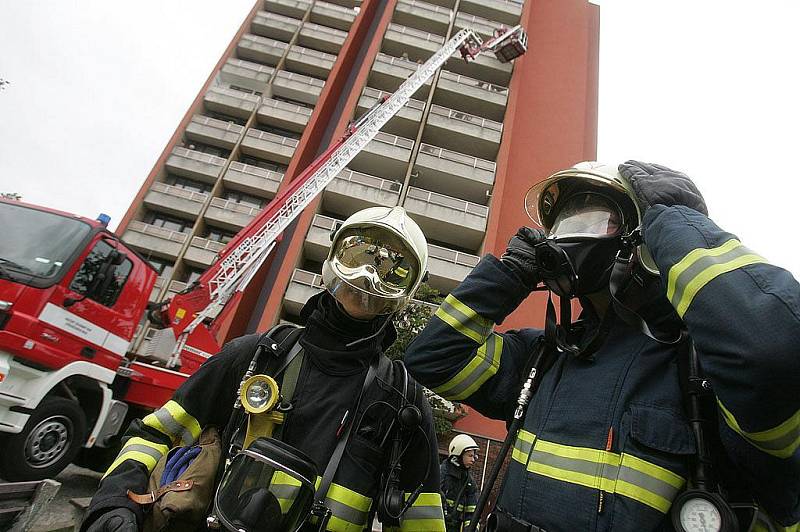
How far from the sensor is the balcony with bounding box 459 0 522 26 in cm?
2505

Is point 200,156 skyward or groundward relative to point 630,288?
skyward

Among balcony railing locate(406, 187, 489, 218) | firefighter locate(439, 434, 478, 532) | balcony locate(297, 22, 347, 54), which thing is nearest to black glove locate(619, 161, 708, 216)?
firefighter locate(439, 434, 478, 532)

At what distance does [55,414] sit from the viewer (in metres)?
4.27

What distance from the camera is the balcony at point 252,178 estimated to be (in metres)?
22.1

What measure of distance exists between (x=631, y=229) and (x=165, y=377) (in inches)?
238

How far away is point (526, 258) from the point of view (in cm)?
170

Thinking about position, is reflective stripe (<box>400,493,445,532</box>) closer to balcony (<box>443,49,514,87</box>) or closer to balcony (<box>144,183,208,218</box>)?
balcony (<box>144,183,208,218</box>)

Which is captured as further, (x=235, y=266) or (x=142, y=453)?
(x=235, y=266)

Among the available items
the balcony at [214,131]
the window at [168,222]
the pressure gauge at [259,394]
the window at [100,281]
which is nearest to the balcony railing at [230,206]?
the window at [168,222]

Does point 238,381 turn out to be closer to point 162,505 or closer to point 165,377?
point 162,505

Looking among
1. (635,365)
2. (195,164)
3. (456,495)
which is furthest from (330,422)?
(195,164)

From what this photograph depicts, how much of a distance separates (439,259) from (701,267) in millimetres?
16381

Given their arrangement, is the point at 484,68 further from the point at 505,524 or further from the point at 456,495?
the point at 505,524

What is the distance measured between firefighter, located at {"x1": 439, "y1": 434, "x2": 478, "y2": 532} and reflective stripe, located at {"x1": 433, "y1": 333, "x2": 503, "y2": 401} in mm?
4034
